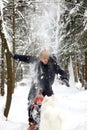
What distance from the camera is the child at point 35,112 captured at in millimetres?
8275

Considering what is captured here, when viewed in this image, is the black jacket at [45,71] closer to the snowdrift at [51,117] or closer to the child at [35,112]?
the child at [35,112]

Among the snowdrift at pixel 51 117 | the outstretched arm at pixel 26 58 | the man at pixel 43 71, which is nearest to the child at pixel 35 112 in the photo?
the man at pixel 43 71

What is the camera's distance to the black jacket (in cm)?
833

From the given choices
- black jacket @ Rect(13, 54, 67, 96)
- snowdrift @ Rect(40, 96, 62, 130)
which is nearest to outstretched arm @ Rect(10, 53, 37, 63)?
black jacket @ Rect(13, 54, 67, 96)

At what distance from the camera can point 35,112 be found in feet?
28.2

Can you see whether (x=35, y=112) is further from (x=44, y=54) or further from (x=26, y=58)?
(x=44, y=54)

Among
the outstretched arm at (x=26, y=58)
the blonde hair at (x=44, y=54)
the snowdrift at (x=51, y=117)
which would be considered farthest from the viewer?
the outstretched arm at (x=26, y=58)

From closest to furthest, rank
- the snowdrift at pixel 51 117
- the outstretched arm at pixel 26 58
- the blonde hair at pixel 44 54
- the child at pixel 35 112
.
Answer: the snowdrift at pixel 51 117
the blonde hair at pixel 44 54
the child at pixel 35 112
the outstretched arm at pixel 26 58

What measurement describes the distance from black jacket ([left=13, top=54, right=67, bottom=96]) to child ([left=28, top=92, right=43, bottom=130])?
0.22 metres

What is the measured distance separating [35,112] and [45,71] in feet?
3.33

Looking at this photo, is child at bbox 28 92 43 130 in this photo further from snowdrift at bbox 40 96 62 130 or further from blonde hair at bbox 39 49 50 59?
blonde hair at bbox 39 49 50 59

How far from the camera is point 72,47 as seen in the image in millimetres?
20234

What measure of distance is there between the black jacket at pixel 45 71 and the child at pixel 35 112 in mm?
216

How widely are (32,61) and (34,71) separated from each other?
9.9 inches
